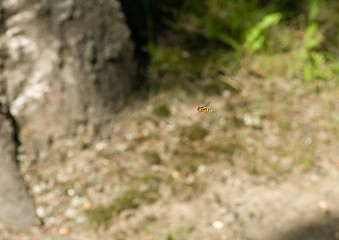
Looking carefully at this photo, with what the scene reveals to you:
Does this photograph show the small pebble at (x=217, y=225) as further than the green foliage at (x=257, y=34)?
No

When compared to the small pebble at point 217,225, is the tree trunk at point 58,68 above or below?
above

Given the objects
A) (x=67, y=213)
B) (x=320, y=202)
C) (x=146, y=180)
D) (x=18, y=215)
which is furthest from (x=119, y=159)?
(x=320, y=202)

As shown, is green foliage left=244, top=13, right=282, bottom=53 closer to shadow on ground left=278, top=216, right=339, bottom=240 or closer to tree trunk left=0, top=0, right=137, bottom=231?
tree trunk left=0, top=0, right=137, bottom=231

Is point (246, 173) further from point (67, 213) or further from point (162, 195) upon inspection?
point (67, 213)

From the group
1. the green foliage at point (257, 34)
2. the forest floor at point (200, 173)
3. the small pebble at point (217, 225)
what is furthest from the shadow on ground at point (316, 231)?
the green foliage at point (257, 34)

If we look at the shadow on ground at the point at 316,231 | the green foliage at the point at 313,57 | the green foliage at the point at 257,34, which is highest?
the green foliage at the point at 257,34

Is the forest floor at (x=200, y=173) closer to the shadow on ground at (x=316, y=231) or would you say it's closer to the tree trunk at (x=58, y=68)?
the shadow on ground at (x=316, y=231)

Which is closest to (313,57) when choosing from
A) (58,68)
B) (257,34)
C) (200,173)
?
(257,34)

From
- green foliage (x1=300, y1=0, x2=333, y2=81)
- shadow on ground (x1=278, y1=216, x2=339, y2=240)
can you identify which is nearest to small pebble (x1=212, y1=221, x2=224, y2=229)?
shadow on ground (x1=278, y1=216, x2=339, y2=240)
